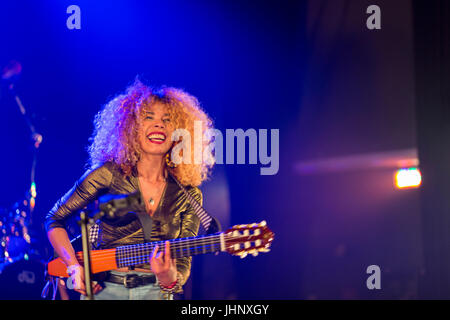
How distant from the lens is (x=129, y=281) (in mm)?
2836

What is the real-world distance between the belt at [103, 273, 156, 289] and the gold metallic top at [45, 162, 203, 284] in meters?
0.22

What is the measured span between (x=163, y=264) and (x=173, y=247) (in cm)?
13

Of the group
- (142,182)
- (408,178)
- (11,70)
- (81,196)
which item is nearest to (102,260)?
(81,196)

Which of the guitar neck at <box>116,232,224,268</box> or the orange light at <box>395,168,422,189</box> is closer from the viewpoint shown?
the guitar neck at <box>116,232,224,268</box>

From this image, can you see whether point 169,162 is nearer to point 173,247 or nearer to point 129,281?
point 173,247

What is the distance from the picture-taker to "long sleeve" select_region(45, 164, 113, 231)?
2.98 meters

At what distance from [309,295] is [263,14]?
7.40ft

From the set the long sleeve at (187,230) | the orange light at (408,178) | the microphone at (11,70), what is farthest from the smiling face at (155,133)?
the orange light at (408,178)

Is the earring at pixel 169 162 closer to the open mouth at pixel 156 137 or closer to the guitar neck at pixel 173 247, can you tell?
the open mouth at pixel 156 137

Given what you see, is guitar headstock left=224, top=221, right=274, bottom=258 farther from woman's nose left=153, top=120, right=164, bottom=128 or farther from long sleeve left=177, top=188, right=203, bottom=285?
woman's nose left=153, top=120, right=164, bottom=128

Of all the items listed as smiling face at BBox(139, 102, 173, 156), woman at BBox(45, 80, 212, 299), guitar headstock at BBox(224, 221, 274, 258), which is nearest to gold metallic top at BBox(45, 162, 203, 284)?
woman at BBox(45, 80, 212, 299)

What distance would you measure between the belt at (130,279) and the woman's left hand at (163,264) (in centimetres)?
9

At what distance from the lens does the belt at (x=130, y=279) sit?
9.30ft

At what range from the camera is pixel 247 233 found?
281 centimetres
